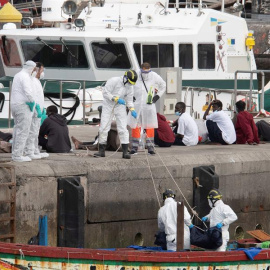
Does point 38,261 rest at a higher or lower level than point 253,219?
higher

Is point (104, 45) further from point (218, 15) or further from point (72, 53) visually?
point (218, 15)

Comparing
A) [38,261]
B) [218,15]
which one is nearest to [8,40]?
[218,15]

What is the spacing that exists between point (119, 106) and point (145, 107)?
3.36ft

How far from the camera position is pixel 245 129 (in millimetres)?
19906

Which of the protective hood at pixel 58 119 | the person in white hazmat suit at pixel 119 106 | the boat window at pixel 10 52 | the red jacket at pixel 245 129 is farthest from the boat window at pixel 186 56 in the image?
the person in white hazmat suit at pixel 119 106

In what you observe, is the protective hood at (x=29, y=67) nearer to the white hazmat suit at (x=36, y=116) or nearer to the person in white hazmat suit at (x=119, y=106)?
the white hazmat suit at (x=36, y=116)

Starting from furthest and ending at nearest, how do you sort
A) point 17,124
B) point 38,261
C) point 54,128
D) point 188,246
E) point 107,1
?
point 107,1, point 54,128, point 17,124, point 188,246, point 38,261

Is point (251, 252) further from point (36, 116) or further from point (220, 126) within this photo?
point (220, 126)

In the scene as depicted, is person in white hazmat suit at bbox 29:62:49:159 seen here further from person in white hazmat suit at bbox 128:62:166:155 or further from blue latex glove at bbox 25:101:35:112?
person in white hazmat suit at bbox 128:62:166:155

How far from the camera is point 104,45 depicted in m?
25.3

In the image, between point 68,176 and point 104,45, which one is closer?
point 68,176

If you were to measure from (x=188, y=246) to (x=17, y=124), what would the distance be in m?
2.94

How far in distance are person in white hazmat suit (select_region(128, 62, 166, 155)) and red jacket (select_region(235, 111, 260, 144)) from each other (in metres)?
2.19

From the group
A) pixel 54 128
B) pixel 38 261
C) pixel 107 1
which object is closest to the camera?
pixel 38 261
